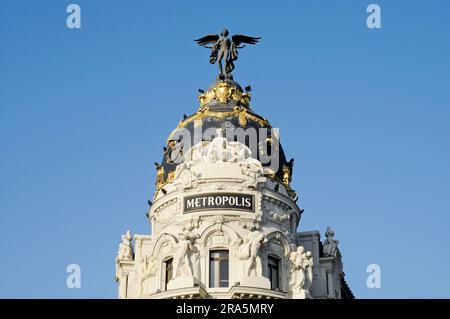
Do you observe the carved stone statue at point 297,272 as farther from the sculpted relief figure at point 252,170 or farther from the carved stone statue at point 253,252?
the sculpted relief figure at point 252,170

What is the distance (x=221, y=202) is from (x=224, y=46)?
46.0 ft

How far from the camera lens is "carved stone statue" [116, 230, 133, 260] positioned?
5366cm

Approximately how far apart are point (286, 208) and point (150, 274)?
8728 millimetres

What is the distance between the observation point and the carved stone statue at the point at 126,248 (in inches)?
2112

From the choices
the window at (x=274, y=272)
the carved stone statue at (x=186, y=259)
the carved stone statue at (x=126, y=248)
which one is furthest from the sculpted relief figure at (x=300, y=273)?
the carved stone statue at (x=126, y=248)

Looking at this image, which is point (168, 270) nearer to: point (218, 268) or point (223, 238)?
point (218, 268)

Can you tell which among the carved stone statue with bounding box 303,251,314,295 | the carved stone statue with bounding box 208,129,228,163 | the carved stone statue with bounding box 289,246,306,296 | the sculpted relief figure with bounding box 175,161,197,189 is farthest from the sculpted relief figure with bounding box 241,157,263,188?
the carved stone statue with bounding box 303,251,314,295

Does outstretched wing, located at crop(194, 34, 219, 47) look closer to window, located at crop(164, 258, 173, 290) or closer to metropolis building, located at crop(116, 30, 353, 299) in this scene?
metropolis building, located at crop(116, 30, 353, 299)

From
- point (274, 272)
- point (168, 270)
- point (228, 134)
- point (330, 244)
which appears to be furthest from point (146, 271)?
point (330, 244)

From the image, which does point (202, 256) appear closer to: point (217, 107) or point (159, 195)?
point (159, 195)

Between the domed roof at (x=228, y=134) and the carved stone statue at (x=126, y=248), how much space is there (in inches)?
147

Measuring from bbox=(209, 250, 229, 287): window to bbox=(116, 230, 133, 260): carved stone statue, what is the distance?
736cm

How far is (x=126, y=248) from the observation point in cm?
5400

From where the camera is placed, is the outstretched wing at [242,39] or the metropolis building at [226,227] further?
the outstretched wing at [242,39]
